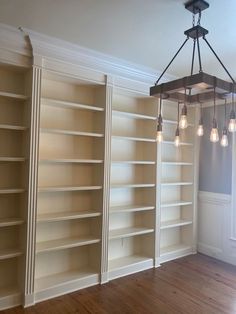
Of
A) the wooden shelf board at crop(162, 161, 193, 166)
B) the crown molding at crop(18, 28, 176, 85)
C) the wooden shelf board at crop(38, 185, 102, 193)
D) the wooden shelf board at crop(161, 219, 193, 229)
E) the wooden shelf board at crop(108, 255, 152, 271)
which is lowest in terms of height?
the wooden shelf board at crop(108, 255, 152, 271)

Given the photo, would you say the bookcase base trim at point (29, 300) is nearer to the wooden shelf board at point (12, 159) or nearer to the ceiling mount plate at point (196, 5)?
the wooden shelf board at point (12, 159)

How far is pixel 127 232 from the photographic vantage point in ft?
11.7

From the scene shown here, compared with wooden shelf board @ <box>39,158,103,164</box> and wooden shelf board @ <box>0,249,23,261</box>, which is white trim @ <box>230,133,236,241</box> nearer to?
wooden shelf board @ <box>39,158,103,164</box>

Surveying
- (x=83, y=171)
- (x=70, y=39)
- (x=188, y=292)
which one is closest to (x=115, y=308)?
(x=188, y=292)

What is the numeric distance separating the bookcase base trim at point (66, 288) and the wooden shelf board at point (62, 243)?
0.42 m

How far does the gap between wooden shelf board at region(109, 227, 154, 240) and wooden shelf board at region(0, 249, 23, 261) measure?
115cm

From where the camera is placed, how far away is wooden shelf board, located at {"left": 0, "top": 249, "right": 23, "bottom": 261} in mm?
2571

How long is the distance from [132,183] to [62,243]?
1368 millimetres

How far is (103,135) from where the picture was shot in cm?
326

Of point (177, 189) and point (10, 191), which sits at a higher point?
point (10, 191)

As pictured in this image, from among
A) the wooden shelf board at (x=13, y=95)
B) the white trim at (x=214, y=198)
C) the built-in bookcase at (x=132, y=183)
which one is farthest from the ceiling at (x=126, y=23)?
the white trim at (x=214, y=198)

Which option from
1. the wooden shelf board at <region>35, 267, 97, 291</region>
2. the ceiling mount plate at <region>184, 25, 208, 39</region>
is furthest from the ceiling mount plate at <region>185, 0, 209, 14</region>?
the wooden shelf board at <region>35, 267, 97, 291</region>

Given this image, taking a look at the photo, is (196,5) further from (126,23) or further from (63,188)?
(63,188)

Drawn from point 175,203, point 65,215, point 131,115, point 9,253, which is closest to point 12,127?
point 65,215
